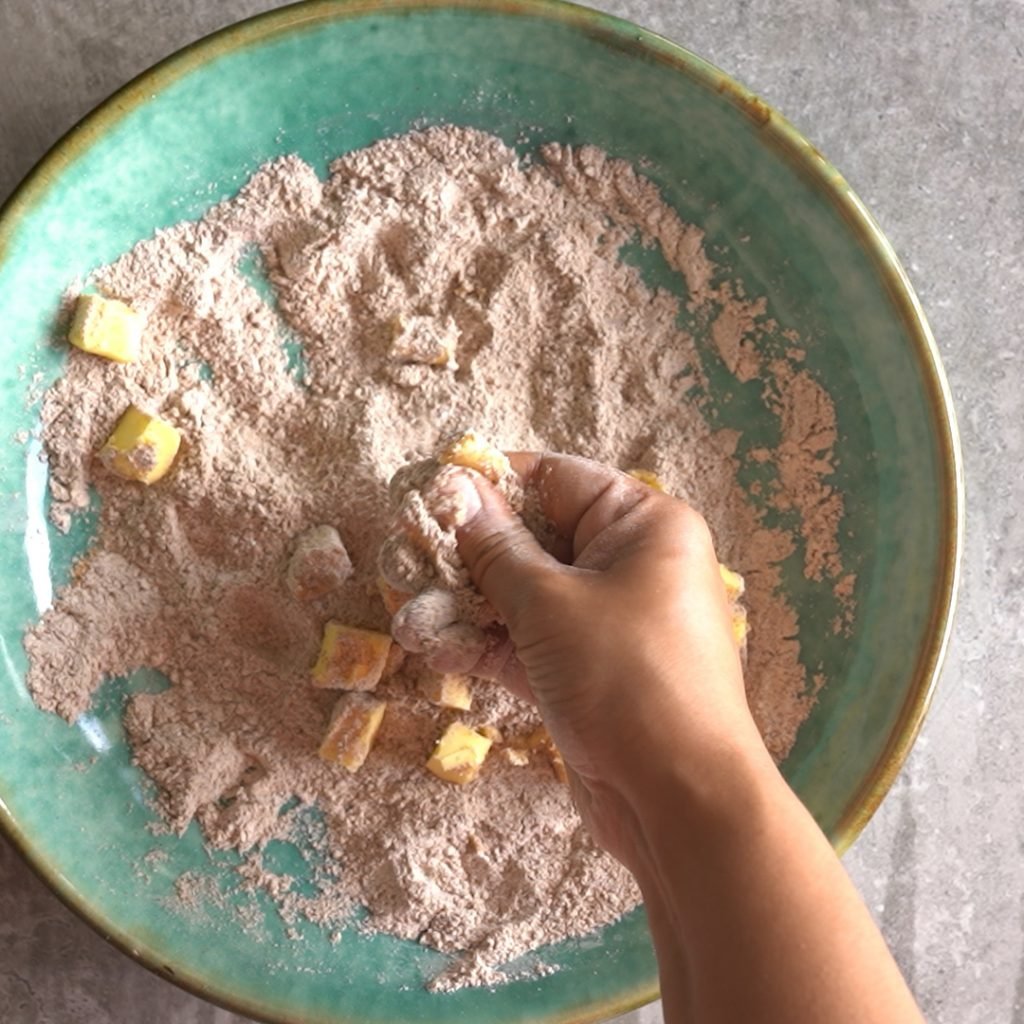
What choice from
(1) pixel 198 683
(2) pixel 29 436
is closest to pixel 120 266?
(2) pixel 29 436

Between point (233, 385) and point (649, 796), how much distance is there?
0.66 metres

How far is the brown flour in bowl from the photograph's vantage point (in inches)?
49.2

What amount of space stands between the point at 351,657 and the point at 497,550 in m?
0.24

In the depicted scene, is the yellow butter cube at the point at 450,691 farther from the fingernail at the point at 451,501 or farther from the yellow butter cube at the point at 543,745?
the fingernail at the point at 451,501

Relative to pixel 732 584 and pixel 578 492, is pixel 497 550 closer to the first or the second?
pixel 578 492

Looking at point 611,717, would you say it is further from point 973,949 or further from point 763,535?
point 973,949

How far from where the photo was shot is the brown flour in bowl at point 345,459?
1.25 metres

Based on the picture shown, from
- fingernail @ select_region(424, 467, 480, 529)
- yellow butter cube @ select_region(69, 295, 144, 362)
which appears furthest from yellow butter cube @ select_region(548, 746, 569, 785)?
yellow butter cube @ select_region(69, 295, 144, 362)

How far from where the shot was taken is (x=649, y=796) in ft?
3.16

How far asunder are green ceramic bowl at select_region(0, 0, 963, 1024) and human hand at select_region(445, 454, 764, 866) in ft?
1.02

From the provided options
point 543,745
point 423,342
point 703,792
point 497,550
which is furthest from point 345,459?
point 703,792

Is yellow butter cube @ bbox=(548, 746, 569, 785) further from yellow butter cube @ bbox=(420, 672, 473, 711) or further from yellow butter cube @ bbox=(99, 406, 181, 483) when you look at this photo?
yellow butter cube @ bbox=(99, 406, 181, 483)

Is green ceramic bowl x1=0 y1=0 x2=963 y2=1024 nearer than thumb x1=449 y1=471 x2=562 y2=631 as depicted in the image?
No

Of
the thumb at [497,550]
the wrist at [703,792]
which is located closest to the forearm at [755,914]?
the wrist at [703,792]
